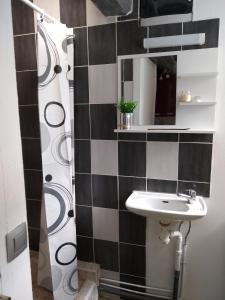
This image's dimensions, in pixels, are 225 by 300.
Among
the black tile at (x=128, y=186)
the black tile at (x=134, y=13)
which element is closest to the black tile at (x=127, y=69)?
the black tile at (x=134, y=13)

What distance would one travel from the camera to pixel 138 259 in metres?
1.97

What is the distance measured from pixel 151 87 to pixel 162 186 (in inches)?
30.3

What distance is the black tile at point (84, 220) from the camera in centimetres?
206

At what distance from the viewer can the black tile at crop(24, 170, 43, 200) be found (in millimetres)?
2197

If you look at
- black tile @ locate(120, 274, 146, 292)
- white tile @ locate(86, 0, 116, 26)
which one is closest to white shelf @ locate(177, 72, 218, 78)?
white tile @ locate(86, 0, 116, 26)

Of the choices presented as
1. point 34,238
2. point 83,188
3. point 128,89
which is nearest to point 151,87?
point 128,89

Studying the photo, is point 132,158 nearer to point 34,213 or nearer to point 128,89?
point 128,89

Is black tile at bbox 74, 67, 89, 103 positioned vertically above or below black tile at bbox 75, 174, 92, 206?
above

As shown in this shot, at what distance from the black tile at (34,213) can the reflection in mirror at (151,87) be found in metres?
1.26

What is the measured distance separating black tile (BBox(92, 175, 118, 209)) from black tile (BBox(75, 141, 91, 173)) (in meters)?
0.11

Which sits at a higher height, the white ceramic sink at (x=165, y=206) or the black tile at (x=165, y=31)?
the black tile at (x=165, y=31)

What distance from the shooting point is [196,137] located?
5.55 ft

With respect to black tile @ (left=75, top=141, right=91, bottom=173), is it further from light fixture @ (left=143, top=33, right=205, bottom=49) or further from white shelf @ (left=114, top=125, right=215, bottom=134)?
light fixture @ (left=143, top=33, right=205, bottom=49)

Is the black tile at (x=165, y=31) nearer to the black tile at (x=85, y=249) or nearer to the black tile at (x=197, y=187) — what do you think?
the black tile at (x=197, y=187)
